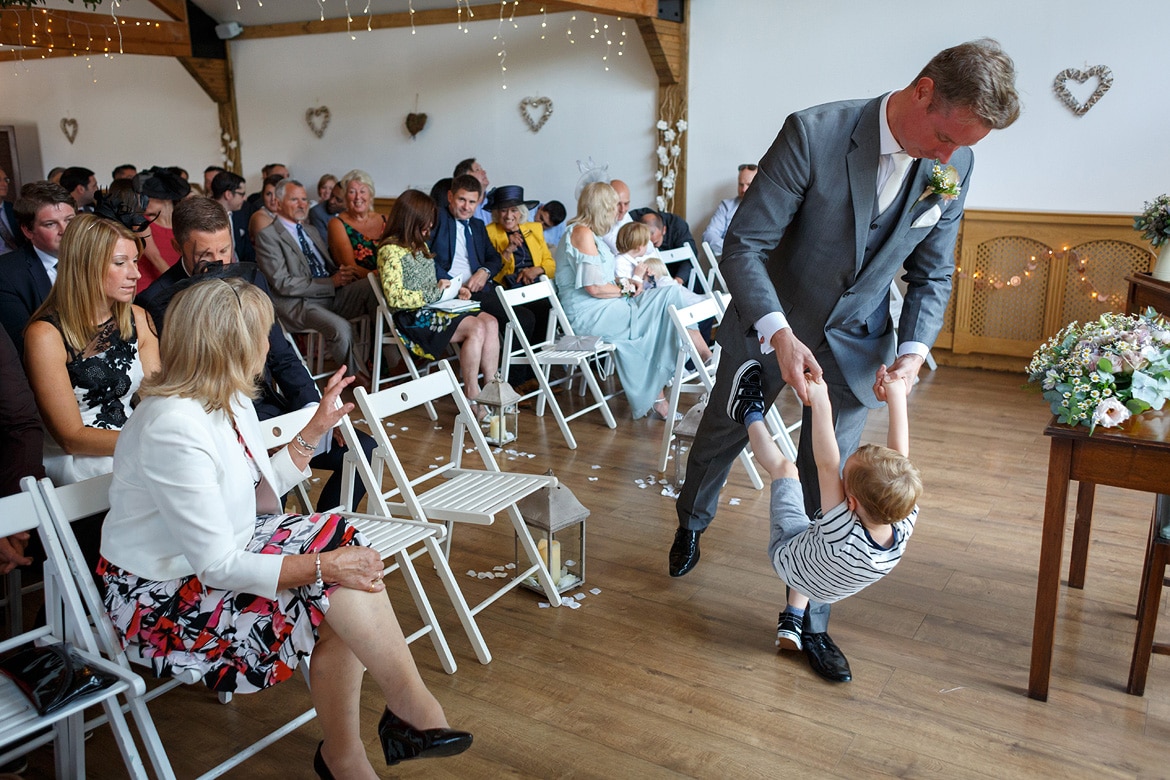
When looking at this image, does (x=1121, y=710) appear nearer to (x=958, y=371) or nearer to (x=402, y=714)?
(x=402, y=714)

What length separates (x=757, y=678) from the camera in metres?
2.77

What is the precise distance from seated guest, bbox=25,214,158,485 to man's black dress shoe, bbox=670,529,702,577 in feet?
6.29

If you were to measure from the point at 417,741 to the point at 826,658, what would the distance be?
4.36 ft

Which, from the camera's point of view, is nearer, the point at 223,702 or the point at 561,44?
the point at 223,702

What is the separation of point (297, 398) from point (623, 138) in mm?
5608

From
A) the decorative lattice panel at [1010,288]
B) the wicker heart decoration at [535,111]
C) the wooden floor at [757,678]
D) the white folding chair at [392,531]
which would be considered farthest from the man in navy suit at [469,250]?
the decorative lattice panel at [1010,288]

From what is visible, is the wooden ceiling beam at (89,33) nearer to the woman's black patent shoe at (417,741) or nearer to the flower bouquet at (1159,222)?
the woman's black patent shoe at (417,741)

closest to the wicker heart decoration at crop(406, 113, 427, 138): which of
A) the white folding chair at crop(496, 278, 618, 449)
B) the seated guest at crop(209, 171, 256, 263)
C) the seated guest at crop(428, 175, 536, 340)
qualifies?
the seated guest at crop(209, 171, 256, 263)

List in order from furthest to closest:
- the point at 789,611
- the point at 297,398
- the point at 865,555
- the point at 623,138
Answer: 1. the point at 623,138
2. the point at 297,398
3. the point at 789,611
4. the point at 865,555

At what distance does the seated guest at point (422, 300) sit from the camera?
5.43 metres

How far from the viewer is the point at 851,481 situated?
238 centimetres

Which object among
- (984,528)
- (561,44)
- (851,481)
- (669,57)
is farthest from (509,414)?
(561,44)

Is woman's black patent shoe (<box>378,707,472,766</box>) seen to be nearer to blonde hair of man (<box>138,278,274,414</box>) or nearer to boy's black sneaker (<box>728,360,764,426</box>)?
blonde hair of man (<box>138,278,274,414</box>)

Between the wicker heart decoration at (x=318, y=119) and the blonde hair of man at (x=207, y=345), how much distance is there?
8.63m
